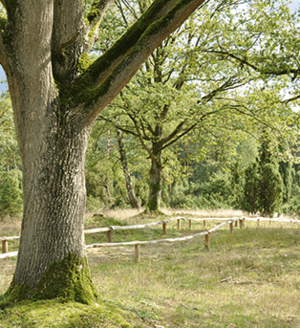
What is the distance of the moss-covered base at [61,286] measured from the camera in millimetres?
4199

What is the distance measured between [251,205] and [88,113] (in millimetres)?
19482

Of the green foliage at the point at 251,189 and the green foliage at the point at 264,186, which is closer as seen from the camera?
the green foliage at the point at 264,186

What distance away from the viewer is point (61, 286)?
427 cm

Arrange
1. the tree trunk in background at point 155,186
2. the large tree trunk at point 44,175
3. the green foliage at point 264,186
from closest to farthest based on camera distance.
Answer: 1. the large tree trunk at point 44,175
2. the tree trunk in background at point 155,186
3. the green foliage at point 264,186

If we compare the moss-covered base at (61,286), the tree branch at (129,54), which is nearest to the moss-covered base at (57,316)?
the moss-covered base at (61,286)

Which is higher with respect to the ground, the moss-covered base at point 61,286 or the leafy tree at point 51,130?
the leafy tree at point 51,130

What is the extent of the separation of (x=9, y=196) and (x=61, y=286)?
1639 centimetres

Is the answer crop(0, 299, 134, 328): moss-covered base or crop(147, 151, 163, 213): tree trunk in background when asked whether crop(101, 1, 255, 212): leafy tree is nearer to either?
crop(147, 151, 163, 213): tree trunk in background

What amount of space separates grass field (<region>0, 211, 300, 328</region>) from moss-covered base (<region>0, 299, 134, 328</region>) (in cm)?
3

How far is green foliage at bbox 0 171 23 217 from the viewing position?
61.8 feet

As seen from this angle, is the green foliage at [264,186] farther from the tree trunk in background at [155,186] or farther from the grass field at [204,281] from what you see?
the grass field at [204,281]

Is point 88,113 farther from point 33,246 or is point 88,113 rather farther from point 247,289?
point 247,289

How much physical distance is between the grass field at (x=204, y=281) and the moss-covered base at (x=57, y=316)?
3cm

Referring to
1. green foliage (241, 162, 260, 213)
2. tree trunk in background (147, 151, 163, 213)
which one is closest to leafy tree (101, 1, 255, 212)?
tree trunk in background (147, 151, 163, 213)
